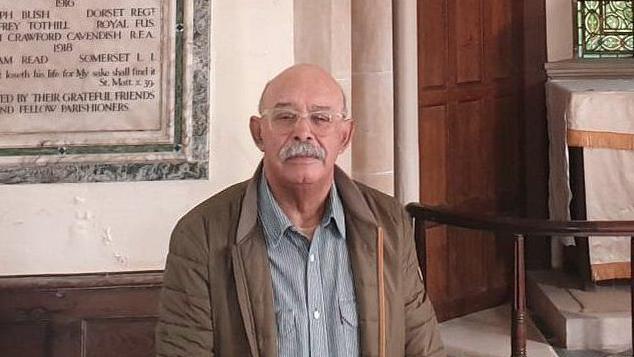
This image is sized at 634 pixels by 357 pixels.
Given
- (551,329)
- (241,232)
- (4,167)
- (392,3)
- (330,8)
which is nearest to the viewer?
(241,232)

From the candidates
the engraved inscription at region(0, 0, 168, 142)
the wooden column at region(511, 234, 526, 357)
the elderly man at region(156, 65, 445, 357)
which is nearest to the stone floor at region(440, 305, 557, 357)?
the wooden column at region(511, 234, 526, 357)

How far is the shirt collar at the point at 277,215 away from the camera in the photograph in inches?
69.6

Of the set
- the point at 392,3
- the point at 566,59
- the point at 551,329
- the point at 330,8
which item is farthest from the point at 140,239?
the point at 566,59

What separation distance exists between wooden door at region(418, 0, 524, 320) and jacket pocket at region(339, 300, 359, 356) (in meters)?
2.29

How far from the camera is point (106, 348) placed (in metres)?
2.80

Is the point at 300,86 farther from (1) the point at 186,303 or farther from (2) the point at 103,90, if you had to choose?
(2) the point at 103,90

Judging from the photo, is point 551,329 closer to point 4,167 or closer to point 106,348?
point 106,348

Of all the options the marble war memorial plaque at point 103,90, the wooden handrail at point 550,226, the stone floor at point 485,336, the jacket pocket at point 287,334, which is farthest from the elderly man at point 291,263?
the stone floor at point 485,336

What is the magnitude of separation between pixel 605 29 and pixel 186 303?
3.79 metres

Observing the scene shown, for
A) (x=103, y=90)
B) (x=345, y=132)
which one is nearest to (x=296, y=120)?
(x=345, y=132)

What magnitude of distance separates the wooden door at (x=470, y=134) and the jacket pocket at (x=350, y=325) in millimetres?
2288

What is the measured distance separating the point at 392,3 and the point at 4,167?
1658mm

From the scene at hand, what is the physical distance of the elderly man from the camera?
5.65 feet

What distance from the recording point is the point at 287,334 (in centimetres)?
172
